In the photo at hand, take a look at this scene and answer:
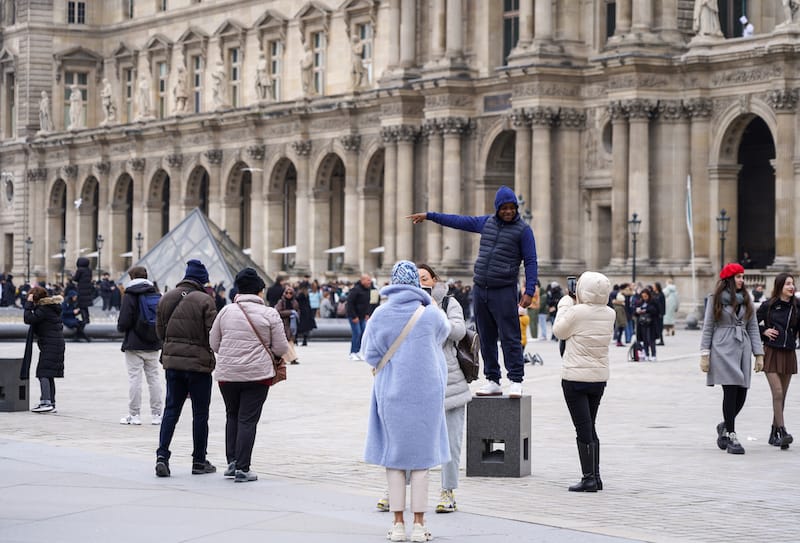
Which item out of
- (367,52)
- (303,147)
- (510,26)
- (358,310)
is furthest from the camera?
(303,147)

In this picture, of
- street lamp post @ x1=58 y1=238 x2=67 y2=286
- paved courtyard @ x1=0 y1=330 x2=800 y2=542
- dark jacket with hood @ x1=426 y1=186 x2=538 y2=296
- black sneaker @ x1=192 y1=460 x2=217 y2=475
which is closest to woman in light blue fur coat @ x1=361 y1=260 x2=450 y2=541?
paved courtyard @ x1=0 y1=330 x2=800 y2=542

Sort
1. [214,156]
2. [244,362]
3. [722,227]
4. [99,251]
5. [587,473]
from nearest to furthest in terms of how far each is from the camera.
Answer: [587,473] → [244,362] → [722,227] → [214,156] → [99,251]

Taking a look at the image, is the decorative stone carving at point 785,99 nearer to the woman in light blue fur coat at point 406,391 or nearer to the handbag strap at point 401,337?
the woman in light blue fur coat at point 406,391

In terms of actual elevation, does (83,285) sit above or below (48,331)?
above

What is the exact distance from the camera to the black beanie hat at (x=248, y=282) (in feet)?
57.0

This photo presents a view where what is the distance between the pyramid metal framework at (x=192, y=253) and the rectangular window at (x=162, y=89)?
2610 cm

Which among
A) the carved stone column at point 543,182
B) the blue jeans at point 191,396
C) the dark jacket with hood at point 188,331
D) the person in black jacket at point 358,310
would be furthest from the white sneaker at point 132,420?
the carved stone column at point 543,182

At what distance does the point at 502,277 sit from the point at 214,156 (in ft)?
206

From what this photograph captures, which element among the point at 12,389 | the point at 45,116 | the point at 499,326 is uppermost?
the point at 45,116

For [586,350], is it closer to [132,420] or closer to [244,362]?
[244,362]

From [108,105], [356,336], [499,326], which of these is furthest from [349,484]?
[108,105]

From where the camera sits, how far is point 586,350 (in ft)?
55.1

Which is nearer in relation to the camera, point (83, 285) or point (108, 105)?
point (83, 285)

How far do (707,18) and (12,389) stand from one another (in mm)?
33474
